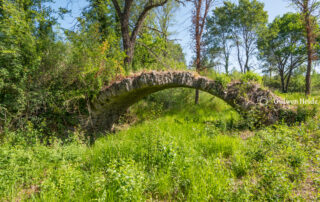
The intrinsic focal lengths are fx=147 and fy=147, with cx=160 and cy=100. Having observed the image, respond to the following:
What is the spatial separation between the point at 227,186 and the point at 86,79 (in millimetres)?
5966

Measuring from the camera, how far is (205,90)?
5770 millimetres

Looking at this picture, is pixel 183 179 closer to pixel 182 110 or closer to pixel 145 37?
pixel 182 110

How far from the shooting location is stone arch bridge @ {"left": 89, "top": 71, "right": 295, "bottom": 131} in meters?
4.89

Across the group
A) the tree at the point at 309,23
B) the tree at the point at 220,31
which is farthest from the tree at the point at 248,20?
the tree at the point at 309,23

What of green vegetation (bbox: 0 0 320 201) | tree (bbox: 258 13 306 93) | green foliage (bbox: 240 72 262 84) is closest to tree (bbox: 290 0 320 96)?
green vegetation (bbox: 0 0 320 201)

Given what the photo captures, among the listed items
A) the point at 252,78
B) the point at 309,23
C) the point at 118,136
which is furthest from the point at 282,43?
the point at 118,136

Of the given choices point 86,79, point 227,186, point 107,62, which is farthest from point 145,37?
point 227,186

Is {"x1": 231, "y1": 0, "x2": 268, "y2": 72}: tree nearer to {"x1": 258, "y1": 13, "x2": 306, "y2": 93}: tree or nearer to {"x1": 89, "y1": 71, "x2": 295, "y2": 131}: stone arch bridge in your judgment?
{"x1": 258, "y1": 13, "x2": 306, "y2": 93}: tree

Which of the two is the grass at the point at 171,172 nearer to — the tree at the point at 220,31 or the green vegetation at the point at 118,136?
the green vegetation at the point at 118,136

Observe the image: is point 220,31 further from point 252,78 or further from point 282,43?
point 252,78

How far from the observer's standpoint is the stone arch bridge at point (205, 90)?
192 inches

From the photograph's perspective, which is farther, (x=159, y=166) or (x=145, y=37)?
(x=145, y=37)

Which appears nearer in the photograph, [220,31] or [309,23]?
[309,23]

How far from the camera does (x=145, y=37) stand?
10930 millimetres
